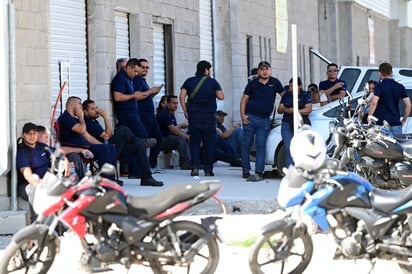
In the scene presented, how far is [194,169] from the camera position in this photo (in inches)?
635

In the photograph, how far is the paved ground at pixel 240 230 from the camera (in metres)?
9.55

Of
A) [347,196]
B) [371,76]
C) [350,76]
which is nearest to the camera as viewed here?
[347,196]

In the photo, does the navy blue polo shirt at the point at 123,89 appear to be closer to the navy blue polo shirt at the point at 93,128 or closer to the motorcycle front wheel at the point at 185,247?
the navy blue polo shirt at the point at 93,128

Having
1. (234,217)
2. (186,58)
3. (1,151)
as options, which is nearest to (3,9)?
(1,151)

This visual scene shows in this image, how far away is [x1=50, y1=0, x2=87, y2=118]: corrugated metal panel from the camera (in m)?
15.0

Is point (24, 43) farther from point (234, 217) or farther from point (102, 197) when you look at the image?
point (102, 197)

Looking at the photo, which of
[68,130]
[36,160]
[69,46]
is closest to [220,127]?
[69,46]

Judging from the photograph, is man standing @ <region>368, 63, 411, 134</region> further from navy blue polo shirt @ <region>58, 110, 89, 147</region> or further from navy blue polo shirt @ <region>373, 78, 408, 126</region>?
navy blue polo shirt @ <region>58, 110, 89, 147</region>

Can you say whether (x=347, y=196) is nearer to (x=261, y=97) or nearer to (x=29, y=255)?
(x=29, y=255)

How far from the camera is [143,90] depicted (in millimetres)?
16266

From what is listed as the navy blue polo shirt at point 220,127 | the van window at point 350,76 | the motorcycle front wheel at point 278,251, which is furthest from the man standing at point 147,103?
the motorcycle front wheel at point 278,251

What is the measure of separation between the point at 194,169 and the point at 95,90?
190cm

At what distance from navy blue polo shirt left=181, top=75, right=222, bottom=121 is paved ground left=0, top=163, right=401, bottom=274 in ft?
3.17

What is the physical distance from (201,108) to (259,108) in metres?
0.87
